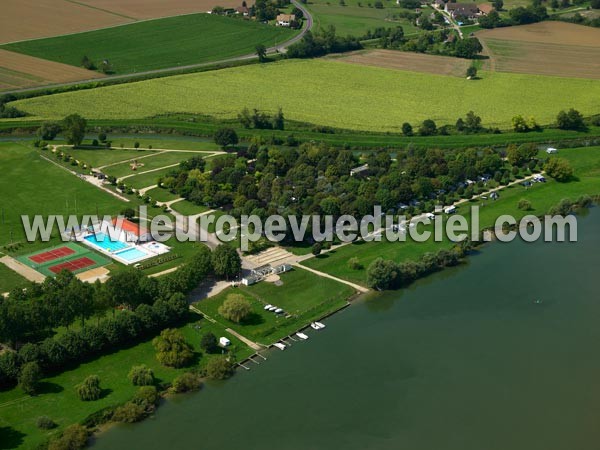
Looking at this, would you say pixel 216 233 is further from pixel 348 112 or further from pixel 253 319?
pixel 348 112

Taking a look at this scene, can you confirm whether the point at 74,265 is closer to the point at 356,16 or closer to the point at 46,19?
the point at 46,19

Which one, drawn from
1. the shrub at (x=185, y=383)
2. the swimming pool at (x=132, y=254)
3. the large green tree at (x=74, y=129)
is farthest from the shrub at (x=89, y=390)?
the large green tree at (x=74, y=129)

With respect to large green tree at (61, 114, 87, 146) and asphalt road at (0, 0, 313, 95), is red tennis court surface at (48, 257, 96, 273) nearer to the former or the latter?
large green tree at (61, 114, 87, 146)

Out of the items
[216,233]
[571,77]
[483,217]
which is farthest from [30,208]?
[571,77]

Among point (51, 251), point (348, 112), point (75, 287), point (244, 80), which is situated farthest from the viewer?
point (244, 80)

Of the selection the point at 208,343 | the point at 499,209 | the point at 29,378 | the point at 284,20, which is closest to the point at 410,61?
the point at 284,20

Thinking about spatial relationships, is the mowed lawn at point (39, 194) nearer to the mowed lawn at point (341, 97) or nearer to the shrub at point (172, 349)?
the mowed lawn at point (341, 97)

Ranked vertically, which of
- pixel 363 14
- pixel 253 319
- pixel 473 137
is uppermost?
pixel 363 14
